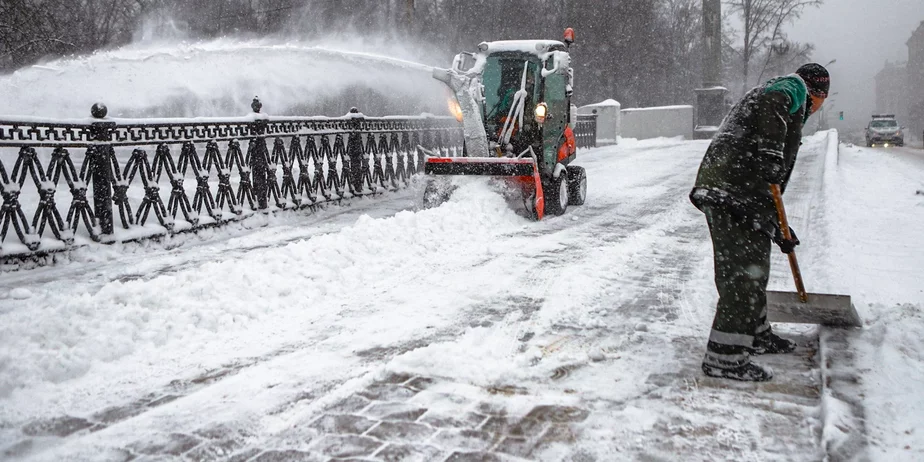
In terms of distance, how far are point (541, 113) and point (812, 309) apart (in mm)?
5958

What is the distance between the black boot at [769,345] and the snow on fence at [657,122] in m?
30.9

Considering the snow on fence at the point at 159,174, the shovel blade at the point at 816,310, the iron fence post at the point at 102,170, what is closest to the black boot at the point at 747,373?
the shovel blade at the point at 816,310

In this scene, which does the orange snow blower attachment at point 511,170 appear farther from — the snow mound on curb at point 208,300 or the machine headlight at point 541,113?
the snow mound on curb at point 208,300

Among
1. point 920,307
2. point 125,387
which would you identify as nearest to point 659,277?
point 920,307

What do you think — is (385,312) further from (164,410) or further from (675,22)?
(675,22)

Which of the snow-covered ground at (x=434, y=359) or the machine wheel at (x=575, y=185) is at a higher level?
the machine wheel at (x=575, y=185)

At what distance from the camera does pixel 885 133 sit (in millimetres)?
39250

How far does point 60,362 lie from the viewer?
4.01 meters

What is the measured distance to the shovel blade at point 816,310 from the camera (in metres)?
4.60

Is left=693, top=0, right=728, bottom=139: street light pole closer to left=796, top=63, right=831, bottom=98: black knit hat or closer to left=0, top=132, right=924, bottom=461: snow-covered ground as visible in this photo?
left=0, top=132, right=924, bottom=461: snow-covered ground

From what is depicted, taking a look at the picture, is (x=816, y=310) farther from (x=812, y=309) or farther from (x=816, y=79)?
(x=816, y=79)

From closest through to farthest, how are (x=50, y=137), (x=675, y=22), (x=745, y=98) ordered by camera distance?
1. (x=745, y=98)
2. (x=50, y=137)
3. (x=675, y=22)

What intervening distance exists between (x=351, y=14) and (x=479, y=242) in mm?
32703

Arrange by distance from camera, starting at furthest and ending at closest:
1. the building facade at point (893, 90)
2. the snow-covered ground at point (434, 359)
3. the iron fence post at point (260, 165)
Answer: the building facade at point (893, 90) < the iron fence post at point (260, 165) < the snow-covered ground at point (434, 359)
